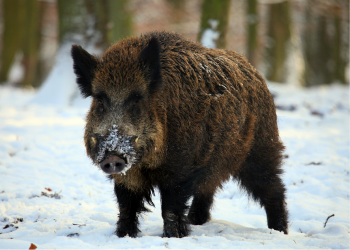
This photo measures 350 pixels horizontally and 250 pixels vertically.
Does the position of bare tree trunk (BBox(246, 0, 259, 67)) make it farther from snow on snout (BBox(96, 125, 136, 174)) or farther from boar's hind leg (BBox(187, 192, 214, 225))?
snow on snout (BBox(96, 125, 136, 174))

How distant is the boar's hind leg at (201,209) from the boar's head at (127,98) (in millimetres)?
1363

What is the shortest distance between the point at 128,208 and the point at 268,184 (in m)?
1.75

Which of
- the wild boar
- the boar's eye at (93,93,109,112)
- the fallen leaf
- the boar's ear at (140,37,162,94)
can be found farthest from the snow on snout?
the fallen leaf

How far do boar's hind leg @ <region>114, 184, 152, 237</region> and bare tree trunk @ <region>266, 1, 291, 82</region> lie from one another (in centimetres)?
1342

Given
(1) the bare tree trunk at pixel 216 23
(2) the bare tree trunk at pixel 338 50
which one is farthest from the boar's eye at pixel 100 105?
(2) the bare tree trunk at pixel 338 50

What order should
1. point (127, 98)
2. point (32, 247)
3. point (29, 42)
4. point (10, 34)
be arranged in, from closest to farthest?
point (32, 247)
point (127, 98)
point (10, 34)
point (29, 42)

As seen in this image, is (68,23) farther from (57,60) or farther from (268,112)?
(268,112)

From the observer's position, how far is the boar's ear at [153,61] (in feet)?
11.0

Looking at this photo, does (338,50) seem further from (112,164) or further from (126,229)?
(112,164)

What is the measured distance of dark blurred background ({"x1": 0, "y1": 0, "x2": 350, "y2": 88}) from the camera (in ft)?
32.0

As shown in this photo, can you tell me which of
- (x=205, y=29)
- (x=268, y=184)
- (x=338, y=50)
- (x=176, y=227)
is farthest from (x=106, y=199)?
(x=338, y=50)

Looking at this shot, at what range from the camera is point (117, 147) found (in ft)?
9.78

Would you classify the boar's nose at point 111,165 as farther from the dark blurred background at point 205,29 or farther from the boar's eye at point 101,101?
the dark blurred background at point 205,29

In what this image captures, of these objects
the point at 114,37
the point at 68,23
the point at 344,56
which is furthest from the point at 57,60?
the point at 344,56
